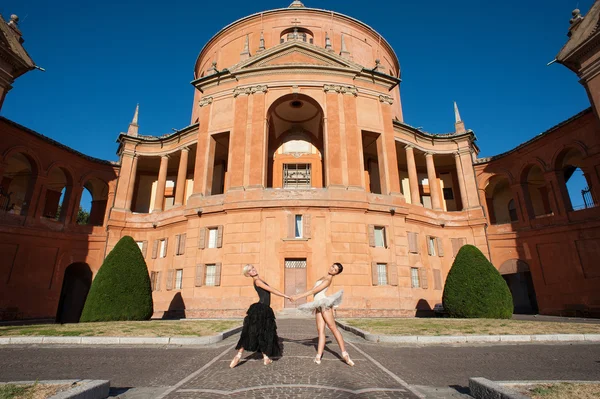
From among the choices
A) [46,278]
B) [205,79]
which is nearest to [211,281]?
[46,278]

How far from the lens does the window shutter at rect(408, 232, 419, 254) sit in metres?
22.6

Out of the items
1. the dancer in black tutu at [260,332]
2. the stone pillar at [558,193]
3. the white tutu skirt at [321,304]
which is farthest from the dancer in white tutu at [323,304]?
the stone pillar at [558,193]

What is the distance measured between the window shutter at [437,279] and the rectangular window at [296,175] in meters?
11.9

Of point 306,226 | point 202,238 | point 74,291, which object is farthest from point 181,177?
point 306,226

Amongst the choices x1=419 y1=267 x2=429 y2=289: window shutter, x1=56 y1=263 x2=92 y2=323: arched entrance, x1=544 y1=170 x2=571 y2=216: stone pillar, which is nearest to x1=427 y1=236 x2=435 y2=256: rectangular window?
x1=419 y1=267 x2=429 y2=289: window shutter

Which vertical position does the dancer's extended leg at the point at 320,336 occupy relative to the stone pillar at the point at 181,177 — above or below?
below

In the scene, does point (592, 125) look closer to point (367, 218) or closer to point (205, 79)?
point (367, 218)

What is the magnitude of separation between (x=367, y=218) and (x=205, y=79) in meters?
16.9

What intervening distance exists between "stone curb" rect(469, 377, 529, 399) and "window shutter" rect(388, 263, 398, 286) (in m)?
16.1

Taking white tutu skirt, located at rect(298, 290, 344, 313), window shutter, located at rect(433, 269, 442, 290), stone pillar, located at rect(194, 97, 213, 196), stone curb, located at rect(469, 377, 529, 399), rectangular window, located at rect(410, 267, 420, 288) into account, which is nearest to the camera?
stone curb, located at rect(469, 377, 529, 399)

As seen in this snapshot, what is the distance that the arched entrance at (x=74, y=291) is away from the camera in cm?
2552

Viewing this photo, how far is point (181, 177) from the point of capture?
27375mm

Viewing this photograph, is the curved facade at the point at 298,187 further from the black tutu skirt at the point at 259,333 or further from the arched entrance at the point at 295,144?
the black tutu skirt at the point at 259,333

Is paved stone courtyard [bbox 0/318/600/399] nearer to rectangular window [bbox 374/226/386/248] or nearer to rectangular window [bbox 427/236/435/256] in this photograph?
rectangular window [bbox 374/226/386/248]
